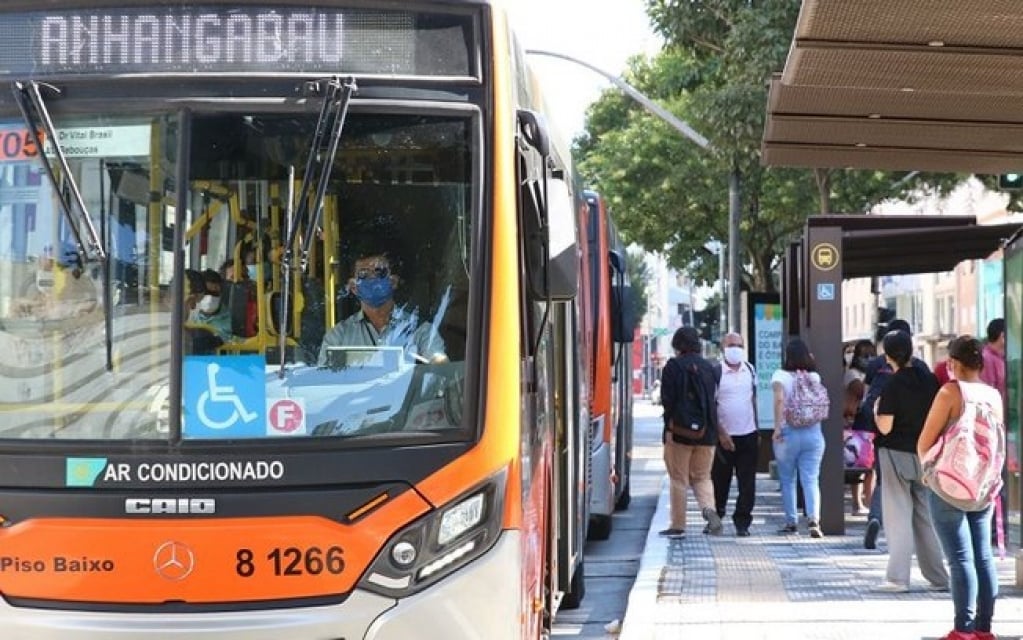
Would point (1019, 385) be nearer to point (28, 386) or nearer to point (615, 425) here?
point (615, 425)

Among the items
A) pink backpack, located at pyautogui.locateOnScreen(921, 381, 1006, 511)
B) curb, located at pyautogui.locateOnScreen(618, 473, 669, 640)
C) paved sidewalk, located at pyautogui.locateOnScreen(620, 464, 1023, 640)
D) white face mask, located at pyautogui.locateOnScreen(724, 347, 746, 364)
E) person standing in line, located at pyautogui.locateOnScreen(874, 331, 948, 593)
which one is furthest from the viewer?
white face mask, located at pyautogui.locateOnScreen(724, 347, 746, 364)

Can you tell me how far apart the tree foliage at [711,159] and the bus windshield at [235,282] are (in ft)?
58.5

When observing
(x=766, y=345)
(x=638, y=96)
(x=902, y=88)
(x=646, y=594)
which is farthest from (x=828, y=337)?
(x=638, y=96)

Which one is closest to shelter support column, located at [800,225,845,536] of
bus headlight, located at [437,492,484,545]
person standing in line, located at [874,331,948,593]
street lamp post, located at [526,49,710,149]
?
person standing in line, located at [874,331,948,593]

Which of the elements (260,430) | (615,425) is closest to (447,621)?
(260,430)

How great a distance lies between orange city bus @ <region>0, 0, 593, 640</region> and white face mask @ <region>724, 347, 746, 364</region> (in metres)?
9.33

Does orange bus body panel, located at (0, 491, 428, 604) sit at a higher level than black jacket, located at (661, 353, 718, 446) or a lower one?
lower

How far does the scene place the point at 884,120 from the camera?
490 inches

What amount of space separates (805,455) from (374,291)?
9.47 meters

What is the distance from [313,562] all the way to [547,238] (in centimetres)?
164

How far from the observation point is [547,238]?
21.8ft

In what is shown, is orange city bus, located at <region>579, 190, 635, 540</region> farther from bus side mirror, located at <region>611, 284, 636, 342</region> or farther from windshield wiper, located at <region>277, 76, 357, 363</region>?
windshield wiper, located at <region>277, 76, 357, 363</region>

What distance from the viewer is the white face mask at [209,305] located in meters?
6.00

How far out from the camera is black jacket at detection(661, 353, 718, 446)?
15.0m
